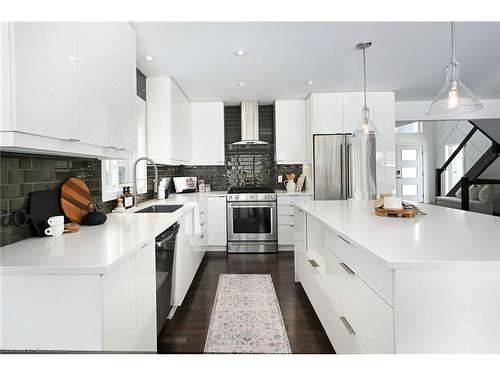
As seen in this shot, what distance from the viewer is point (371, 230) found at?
1.55 metres

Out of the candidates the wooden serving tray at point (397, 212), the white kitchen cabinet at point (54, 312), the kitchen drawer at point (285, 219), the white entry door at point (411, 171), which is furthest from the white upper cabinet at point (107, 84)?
the white entry door at point (411, 171)

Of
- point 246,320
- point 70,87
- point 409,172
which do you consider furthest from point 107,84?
point 409,172

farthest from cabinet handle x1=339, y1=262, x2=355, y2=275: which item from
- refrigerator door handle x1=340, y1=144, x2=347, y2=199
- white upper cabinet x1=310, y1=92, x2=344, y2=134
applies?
white upper cabinet x1=310, y1=92, x2=344, y2=134

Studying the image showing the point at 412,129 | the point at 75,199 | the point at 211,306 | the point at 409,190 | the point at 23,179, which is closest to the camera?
the point at 23,179

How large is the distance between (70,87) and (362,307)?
1709 millimetres

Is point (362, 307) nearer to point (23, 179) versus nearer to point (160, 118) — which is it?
point (23, 179)

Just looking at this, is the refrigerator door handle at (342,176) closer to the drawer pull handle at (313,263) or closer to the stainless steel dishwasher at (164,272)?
the drawer pull handle at (313,263)

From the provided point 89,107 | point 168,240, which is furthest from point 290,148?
point 89,107

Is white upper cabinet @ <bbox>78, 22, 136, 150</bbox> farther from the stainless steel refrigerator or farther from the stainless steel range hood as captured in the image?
the stainless steel refrigerator

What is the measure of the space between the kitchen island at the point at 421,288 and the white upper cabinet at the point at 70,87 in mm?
1411

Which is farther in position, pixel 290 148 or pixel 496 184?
pixel 496 184

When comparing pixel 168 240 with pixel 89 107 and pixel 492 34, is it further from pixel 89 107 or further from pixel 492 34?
pixel 492 34

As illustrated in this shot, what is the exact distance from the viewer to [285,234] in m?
4.50

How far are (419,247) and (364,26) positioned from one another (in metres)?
1.99
